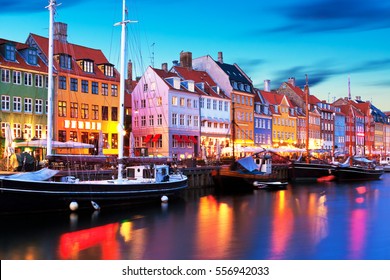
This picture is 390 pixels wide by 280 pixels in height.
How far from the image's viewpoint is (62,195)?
1162 inches

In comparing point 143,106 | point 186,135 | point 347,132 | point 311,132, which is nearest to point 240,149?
point 186,135

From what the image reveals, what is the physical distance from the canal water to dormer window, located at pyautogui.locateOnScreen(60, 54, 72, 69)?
22.5 meters

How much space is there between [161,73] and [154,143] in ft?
29.9

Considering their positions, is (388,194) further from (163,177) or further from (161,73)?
(161,73)

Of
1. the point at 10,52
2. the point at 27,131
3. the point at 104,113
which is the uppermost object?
the point at 10,52

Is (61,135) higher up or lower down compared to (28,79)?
lower down

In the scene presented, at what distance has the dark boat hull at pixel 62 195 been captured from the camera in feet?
90.4

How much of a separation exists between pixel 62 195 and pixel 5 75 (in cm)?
2234

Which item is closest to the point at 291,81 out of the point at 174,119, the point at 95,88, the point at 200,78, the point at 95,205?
the point at 200,78

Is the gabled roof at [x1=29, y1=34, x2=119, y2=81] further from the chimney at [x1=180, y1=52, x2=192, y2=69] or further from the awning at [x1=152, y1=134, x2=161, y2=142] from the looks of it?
the chimney at [x1=180, y1=52, x2=192, y2=69]

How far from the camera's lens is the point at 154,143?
2502 inches

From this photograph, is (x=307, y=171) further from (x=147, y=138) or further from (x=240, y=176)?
(x=147, y=138)

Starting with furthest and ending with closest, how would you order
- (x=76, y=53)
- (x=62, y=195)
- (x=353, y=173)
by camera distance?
1. (x=353, y=173)
2. (x=76, y=53)
3. (x=62, y=195)

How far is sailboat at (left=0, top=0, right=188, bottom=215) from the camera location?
27.7 m
